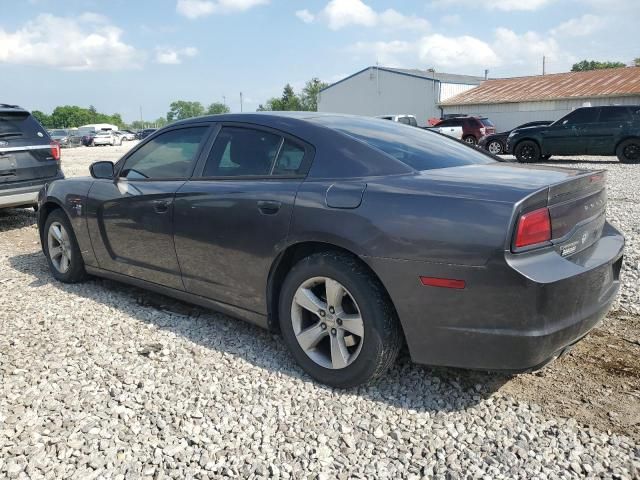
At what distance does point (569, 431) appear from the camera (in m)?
2.52

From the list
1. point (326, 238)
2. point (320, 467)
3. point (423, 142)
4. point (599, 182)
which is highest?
point (423, 142)

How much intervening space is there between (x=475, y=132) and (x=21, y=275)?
67.8 feet

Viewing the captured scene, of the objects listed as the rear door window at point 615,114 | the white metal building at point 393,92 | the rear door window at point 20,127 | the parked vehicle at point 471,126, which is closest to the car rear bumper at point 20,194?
the rear door window at point 20,127

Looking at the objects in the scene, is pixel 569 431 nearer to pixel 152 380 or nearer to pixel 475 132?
pixel 152 380

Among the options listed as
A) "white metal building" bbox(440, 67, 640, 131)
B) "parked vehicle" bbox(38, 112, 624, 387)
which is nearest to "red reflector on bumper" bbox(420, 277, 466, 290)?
"parked vehicle" bbox(38, 112, 624, 387)

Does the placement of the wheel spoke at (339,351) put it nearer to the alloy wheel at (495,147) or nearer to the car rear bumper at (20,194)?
the car rear bumper at (20,194)

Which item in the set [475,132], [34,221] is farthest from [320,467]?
[475,132]

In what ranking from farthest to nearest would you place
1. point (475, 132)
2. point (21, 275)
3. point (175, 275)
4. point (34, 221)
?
point (475, 132) → point (34, 221) → point (21, 275) → point (175, 275)

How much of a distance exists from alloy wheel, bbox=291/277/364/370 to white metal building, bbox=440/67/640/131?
104ft

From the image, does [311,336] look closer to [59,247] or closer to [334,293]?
[334,293]

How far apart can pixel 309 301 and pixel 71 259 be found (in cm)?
282

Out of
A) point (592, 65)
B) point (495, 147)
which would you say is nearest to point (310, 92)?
point (592, 65)

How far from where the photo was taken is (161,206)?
3.80 meters

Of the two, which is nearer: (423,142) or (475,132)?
(423,142)
